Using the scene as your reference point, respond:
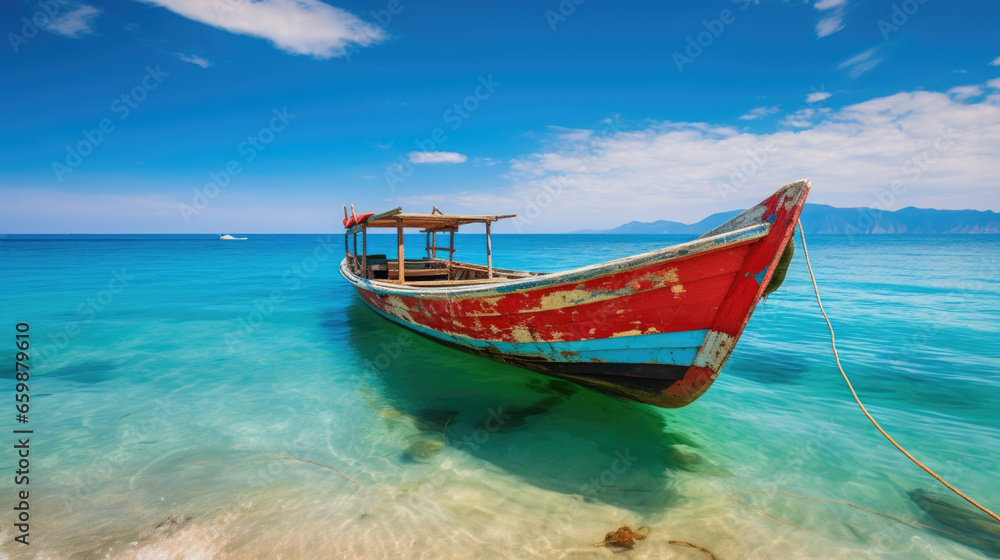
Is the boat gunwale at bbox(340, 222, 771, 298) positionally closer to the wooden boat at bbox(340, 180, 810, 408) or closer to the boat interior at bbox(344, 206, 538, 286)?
the wooden boat at bbox(340, 180, 810, 408)

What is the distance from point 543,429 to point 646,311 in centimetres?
237

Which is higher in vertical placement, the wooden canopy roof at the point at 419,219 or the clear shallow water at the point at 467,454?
the wooden canopy roof at the point at 419,219

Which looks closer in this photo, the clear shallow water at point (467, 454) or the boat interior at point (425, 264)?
the clear shallow water at point (467, 454)

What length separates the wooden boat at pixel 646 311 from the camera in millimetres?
3635

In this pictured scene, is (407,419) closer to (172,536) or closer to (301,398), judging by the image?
(301,398)

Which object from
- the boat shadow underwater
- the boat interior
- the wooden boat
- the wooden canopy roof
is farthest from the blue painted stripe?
the wooden canopy roof

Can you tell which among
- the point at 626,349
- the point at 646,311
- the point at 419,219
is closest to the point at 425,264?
the point at 419,219

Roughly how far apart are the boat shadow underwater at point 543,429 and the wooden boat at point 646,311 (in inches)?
28.8

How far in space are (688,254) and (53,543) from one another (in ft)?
19.7

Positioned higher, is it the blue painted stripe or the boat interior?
the boat interior

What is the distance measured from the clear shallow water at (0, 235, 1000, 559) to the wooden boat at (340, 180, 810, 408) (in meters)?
1.04

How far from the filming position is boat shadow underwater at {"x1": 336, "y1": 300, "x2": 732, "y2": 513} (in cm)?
453

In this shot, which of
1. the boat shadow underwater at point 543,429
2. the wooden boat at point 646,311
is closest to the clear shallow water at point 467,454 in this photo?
the boat shadow underwater at point 543,429

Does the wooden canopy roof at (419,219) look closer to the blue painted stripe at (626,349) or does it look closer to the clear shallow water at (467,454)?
the clear shallow water at (467,454)
